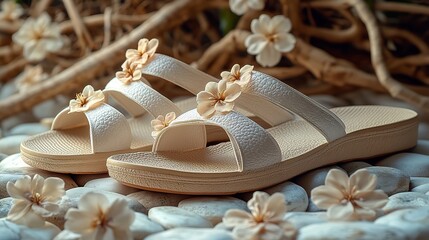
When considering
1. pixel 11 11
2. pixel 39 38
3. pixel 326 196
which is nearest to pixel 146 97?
pixel 326 196

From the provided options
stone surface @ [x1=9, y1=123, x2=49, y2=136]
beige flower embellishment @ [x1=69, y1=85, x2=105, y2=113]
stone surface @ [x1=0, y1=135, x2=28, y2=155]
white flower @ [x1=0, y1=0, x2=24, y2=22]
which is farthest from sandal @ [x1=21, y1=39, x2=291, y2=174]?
white flower @ [x1=0, y1=0, x2=24, y2=22]

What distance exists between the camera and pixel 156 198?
697 millimetres

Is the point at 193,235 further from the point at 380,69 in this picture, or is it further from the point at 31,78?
the point at 31,78

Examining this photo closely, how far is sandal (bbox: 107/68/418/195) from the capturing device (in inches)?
26.9

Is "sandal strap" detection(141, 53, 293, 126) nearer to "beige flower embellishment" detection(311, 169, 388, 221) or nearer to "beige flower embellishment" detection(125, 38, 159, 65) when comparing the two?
"beige flower embellishment" detection(125, 38, 159, 65)

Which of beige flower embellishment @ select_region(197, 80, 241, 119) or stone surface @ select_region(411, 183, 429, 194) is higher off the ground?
beige flower embellishment @ select_region(197, 80, 241, 119)

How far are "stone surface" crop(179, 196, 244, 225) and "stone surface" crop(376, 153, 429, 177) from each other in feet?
0.65

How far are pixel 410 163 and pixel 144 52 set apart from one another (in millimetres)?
298

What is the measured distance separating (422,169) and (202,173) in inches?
9.7

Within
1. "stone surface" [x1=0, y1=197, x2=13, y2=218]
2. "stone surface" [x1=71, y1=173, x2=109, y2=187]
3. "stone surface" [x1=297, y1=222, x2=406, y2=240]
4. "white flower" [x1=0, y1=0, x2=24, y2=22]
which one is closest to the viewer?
"stone surface" [x1=297, y1=222, x2=406, y2=240]

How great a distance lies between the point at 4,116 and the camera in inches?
Result: 42.3

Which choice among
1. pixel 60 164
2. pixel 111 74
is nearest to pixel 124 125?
pixel 60 164

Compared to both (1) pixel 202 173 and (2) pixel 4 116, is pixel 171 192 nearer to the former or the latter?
(1) pixel 202 173

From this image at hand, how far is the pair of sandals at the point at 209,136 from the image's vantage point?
2.25ft
